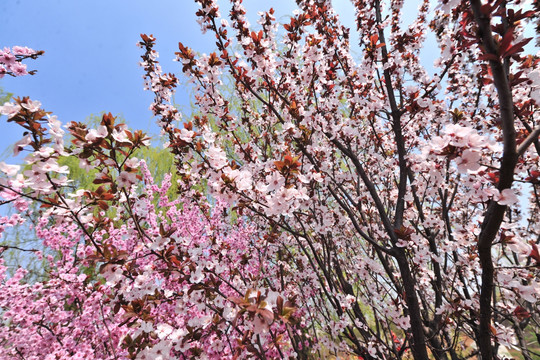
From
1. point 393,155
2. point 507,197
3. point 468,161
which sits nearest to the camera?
point 507,197

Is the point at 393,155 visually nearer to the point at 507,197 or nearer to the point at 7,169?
the point at 507,197

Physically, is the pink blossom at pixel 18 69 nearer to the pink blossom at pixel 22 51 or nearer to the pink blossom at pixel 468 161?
the pink blossom at pixel 22 51

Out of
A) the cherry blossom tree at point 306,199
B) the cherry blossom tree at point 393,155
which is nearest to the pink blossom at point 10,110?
the cherry blossom tree at point 306,199

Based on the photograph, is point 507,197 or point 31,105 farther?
point 31,105

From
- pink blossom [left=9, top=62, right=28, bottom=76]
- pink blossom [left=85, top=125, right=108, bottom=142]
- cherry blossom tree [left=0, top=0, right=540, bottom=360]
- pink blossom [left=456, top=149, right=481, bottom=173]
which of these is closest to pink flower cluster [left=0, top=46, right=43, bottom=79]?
pink blossom [left=9, top=62, right=28, bottom=76]

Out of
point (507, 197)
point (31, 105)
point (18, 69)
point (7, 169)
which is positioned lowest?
point (507, 197)

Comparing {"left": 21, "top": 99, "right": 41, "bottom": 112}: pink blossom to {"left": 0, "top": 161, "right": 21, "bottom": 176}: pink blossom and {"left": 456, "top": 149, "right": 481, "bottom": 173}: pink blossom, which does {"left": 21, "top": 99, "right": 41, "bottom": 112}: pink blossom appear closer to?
{"left": 0, "top": 161, "right": 21, "bottom": 176}: pink blossom

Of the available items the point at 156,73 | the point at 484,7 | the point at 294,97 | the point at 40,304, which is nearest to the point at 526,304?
the point at 294,97

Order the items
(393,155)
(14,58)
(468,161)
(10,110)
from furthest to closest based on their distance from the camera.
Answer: (393,155)
(14,58)
(10,110)
(468,161)

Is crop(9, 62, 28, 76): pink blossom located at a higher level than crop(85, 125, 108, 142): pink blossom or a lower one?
higher

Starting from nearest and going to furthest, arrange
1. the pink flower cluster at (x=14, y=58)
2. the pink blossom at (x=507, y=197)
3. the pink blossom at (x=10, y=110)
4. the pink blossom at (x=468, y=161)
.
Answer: the pink blossom at (x=507, y=197)
the pink blossom at (x=468, y=161)
the pink blossom at (x=10, y=110)
the pink flower cluster at (x=14, y=58)

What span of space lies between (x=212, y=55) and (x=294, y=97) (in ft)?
3.94

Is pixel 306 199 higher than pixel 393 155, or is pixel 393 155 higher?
pixel 393 155

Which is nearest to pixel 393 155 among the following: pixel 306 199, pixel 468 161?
pixel 306 199
